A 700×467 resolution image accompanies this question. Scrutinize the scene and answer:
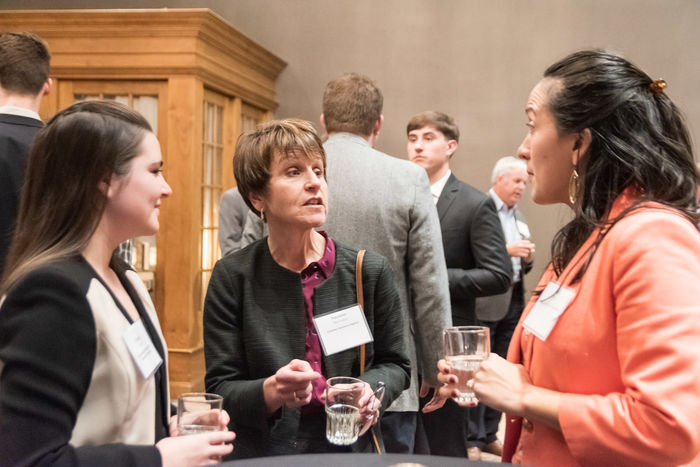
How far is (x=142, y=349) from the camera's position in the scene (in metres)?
1.21

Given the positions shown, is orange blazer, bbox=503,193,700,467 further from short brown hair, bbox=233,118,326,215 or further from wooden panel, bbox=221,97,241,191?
wooden panel, bbox=221,97,241,191

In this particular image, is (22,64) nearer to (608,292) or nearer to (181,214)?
(181,214)

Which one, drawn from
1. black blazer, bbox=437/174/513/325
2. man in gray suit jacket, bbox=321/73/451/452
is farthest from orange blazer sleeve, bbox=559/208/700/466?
black blazer, bbox=437/174/513/325

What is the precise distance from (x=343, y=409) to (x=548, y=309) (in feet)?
1.67

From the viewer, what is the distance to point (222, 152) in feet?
18.4

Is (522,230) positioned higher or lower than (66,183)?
lower

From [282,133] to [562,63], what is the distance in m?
0.73

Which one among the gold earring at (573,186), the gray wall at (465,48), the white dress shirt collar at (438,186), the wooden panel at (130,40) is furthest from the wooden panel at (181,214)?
the gold earring at (573,186)

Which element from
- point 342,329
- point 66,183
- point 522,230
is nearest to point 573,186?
point 342,329

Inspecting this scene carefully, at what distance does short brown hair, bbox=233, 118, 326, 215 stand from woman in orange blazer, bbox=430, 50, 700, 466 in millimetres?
581

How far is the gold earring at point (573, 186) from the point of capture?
4.37 feet

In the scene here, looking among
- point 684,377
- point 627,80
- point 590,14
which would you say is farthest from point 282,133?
point 590,14

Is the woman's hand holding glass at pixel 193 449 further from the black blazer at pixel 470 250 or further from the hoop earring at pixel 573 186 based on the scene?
the black blazer at pixel 470 250

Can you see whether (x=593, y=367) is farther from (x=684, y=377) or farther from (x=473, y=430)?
(x=473, y=430)
